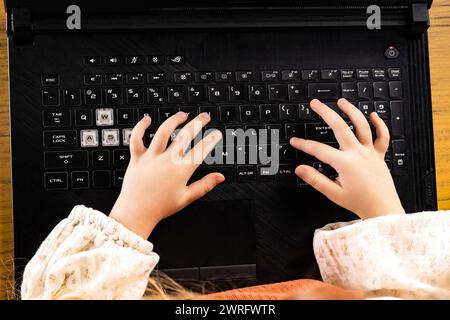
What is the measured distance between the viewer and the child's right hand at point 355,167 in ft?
1.99

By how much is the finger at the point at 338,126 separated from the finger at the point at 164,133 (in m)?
0.17

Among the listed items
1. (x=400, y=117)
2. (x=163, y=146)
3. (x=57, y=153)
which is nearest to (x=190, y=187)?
(x=163, y=146)

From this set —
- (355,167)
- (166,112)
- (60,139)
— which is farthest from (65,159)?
(355,167)

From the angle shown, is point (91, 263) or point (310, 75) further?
point (310, 75)

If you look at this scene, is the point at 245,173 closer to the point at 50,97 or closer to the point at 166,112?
the point at 166,112

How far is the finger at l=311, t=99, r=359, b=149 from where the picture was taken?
62cm

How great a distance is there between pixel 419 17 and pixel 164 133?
0.34 metres

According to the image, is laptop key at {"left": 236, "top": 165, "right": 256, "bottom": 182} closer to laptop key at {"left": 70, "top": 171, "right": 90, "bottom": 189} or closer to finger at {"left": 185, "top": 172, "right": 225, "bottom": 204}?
finger at {"left": 185, "top": 172, "right": 225, "bottom": 204}

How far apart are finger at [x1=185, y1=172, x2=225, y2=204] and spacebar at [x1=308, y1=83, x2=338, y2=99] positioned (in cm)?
15

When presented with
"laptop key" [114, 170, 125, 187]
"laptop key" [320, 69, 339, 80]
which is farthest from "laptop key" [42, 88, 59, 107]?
"laptop key" [320, 69, 339, 80]

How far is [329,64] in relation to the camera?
0.65 metres

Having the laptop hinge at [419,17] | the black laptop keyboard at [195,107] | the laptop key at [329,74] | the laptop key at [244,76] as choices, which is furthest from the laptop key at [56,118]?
the laptop hinge at [419,17]

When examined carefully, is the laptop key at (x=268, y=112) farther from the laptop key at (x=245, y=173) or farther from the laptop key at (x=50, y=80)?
the laptop key at (x=50, y=80)

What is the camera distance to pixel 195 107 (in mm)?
631
